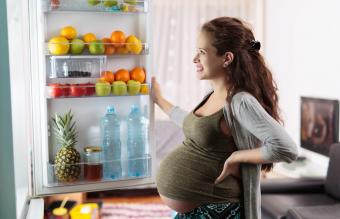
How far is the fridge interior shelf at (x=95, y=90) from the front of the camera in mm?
1911

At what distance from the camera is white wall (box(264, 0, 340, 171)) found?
12.0 feet

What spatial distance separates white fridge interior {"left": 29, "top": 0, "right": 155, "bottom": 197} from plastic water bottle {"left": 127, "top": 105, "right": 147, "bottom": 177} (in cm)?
2

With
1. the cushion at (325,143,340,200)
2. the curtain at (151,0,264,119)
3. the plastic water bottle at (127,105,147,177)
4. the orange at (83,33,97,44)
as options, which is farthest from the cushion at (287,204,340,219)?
the curtain at (151,0,264,119)

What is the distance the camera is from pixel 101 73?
2010 mm

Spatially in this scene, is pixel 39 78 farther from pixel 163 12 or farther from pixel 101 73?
pixel 163 12

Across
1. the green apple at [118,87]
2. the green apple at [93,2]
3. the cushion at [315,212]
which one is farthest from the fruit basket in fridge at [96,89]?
the cushion at [315,212]

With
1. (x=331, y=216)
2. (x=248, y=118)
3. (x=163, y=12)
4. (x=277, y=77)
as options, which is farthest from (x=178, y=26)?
(x=248, y=118)

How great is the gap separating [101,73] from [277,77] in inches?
109

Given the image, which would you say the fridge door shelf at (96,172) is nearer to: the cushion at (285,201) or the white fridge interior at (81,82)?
the white fridge interior at (81,82)

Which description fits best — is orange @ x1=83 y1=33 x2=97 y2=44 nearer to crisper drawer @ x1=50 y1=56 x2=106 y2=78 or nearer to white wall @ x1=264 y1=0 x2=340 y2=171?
crisper drawer @ x1=50 y1=56 x2=106 y2=78

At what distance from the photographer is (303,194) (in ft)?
11.0

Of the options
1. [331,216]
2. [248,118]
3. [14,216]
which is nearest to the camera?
[14,216]

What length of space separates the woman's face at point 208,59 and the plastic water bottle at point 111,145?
471mm

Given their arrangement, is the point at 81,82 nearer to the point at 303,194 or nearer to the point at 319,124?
the point at 303,194
